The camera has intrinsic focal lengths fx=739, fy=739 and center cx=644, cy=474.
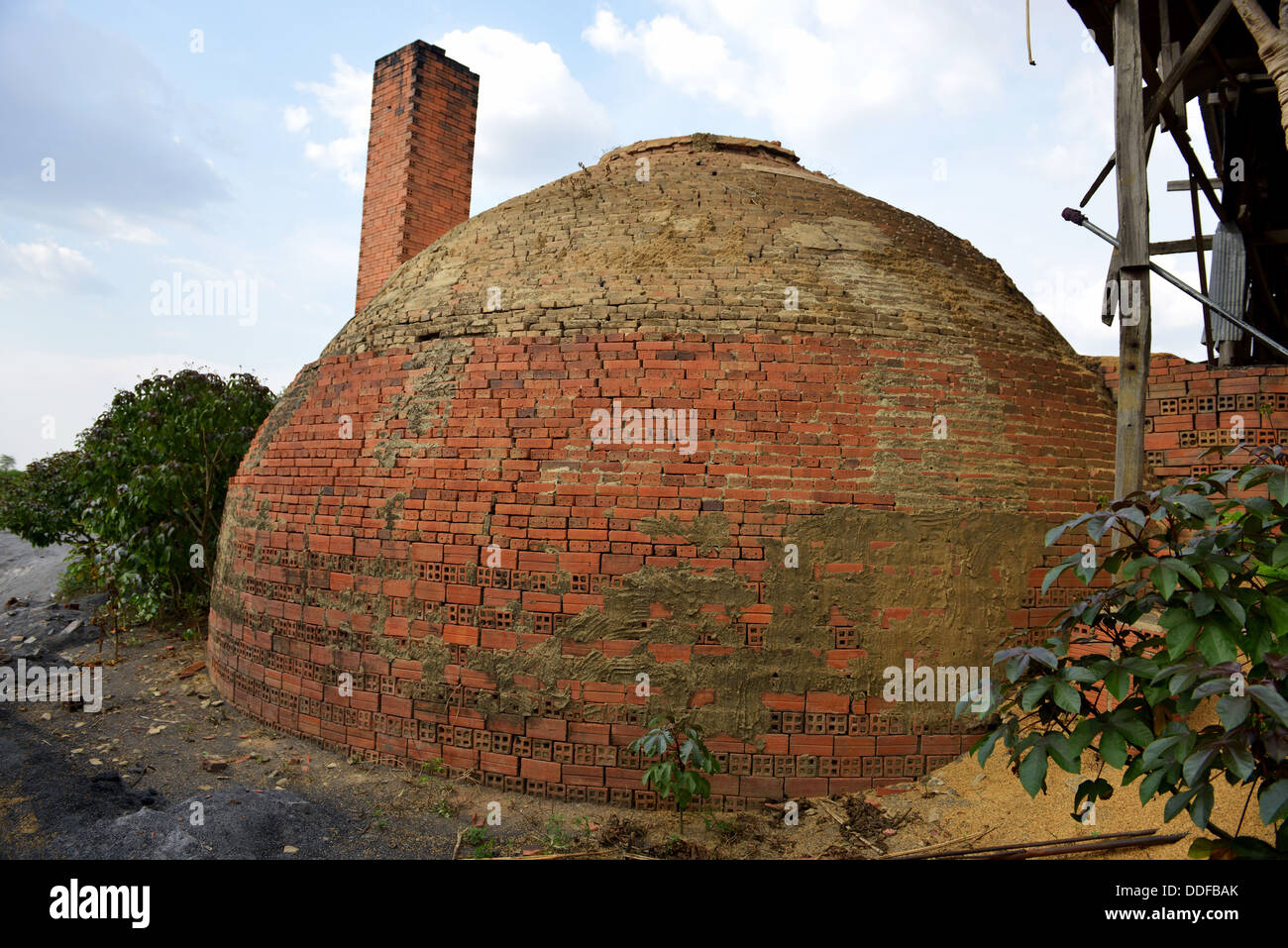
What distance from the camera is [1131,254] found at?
15.8 feet

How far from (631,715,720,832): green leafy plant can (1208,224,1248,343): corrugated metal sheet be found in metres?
5.36

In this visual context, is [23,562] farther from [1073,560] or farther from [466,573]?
[1073,560]

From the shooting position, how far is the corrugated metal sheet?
590cm

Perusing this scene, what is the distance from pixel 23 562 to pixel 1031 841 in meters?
21.4

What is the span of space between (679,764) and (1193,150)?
A: 661cm

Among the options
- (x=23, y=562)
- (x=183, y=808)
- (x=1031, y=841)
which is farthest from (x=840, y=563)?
(x=23, y=562)

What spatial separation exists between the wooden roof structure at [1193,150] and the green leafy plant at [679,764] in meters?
3.20

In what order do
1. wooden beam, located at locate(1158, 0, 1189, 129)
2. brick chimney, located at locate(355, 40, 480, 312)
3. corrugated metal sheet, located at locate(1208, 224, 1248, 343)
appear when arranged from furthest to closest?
brick chimney, located at locate(355, 40, 480, 312) → corrugated metal sheet, located at locate(1208, 224, 1248, 343) → wooden beam, located at locate(1158, 0, 1189, 129)

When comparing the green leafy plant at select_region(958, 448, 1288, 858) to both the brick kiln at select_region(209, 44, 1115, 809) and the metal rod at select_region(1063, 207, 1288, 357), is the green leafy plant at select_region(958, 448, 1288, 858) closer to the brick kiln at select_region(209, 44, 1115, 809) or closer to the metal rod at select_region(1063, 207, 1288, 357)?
the brick kiln at select_region(209, 44, 1115, 809)

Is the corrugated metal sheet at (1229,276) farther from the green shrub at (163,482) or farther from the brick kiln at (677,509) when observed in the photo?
the green shrub at (163,482)

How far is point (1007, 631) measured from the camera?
481 centimetres

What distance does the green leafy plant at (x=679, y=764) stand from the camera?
413 centimetres

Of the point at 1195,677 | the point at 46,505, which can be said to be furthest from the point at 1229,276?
the point at 46,505

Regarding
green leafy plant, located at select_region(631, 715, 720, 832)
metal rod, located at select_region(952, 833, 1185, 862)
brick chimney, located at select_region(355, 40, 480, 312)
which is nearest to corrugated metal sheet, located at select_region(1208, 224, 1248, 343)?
metal rod, located at select_region(952, 833, 1185, 862)
